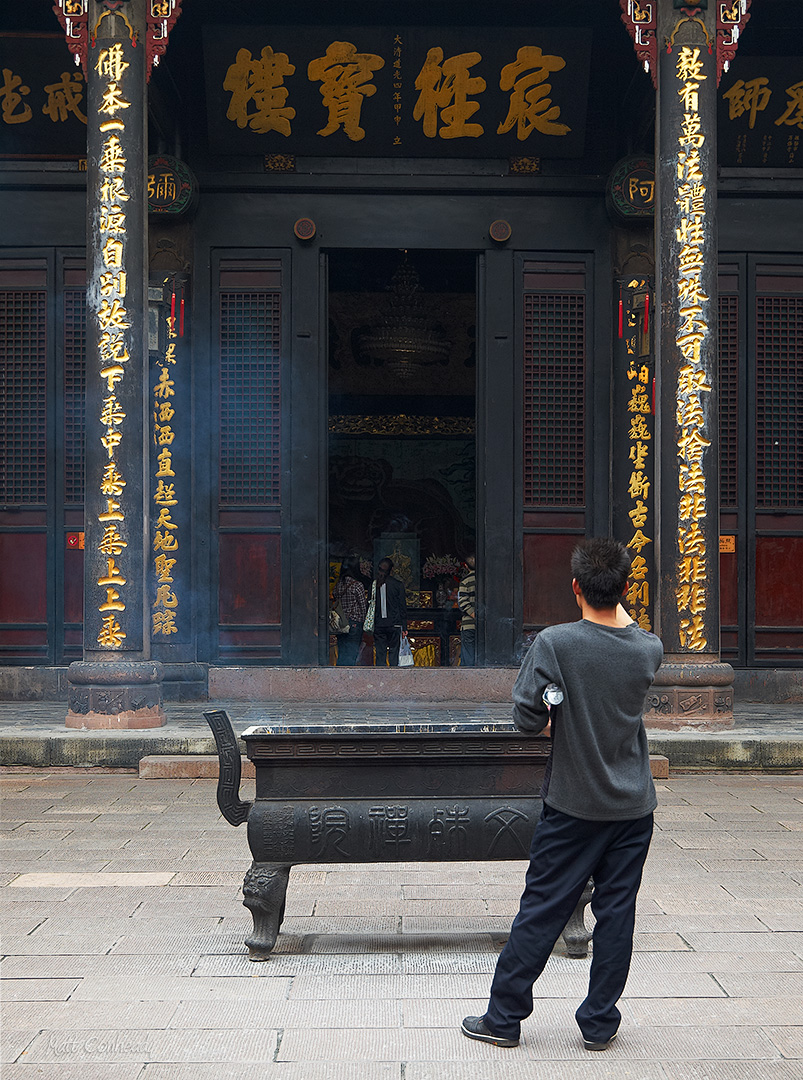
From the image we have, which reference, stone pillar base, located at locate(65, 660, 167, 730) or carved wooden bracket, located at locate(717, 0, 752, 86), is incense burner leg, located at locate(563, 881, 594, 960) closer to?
stone pillar base, located at locate(65, 660, 167, 730)

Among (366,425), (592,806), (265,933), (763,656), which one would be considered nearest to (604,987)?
(592,806)

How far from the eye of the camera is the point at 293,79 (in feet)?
37.1

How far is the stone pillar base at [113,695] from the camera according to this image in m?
8.99

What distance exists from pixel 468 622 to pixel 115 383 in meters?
5.11

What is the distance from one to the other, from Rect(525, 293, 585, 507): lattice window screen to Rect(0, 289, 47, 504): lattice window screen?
4.99 meters

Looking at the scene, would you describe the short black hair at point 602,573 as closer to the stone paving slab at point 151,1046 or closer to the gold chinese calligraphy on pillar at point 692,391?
the stone paving slab at point 151,1046

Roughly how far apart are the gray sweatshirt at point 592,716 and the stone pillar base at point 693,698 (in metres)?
5.54

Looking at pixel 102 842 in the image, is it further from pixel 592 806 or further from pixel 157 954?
pixel 592 806

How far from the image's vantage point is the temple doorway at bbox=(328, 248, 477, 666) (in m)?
17.2

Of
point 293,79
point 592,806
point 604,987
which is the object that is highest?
point 293,79

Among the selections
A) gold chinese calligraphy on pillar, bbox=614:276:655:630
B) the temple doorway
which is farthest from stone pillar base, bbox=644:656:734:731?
the temple doorway

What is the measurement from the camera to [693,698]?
29.8 ft

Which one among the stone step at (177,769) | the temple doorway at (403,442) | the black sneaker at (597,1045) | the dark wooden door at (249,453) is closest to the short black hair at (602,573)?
the black sneaker at (597,1045)

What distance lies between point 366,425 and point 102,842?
11.6 meters
